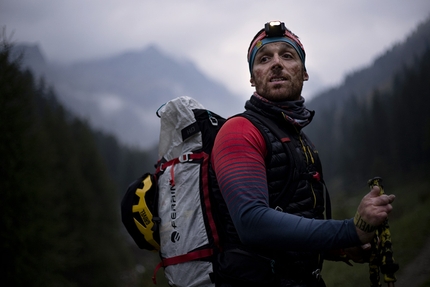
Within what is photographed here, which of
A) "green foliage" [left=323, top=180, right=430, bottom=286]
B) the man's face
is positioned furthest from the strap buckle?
"green foliage" [left=323, top=180, right=430, bottom=286]

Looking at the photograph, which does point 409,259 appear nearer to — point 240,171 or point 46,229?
point 240,171

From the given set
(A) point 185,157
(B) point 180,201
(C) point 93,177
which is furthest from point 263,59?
(C) point 93,177

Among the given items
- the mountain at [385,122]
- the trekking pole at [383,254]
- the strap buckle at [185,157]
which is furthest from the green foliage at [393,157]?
the strap buckle at [185,157]

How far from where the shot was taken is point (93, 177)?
38.1 m

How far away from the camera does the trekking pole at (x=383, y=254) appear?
195cm

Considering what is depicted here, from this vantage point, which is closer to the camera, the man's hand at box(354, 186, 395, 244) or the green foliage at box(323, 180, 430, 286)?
the man's hand at box(354, 186, 395, 244)

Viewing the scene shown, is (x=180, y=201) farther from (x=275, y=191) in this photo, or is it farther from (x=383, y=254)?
(x=383, y=254)

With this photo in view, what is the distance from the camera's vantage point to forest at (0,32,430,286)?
1370 cm

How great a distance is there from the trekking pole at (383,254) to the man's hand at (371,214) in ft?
0.49

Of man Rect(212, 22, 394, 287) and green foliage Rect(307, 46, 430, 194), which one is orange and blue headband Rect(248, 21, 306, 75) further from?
green foliage Rect(307, 46, 430, 194)

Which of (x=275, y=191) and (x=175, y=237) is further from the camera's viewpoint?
(x=175, y=237)

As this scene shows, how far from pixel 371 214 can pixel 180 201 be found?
144cm

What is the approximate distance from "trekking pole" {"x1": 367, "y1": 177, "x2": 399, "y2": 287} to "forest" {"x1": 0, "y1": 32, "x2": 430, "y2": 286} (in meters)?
9.45

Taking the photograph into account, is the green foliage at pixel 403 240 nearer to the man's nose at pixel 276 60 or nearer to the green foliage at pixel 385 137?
the green foliage at pixel 385 137
